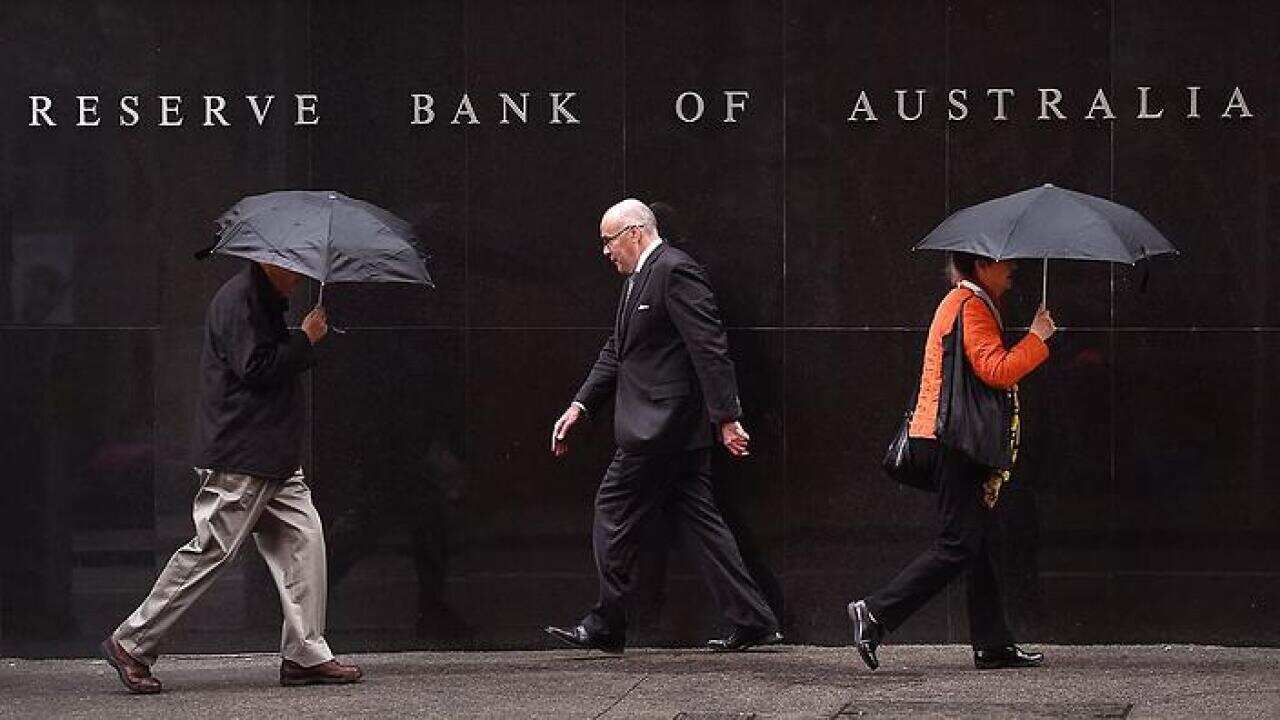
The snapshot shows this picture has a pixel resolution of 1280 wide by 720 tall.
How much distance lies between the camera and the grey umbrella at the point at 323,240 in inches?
369

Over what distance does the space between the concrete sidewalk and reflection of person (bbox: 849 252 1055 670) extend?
0.87 feet

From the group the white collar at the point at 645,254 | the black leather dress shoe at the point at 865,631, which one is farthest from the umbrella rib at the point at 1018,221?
the white collar at the point at 645,254

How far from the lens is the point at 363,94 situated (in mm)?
11102

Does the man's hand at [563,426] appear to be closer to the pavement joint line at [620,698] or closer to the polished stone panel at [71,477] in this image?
the pavement joint line at [620,698]

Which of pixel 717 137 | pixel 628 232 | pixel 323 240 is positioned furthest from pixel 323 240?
pixel 717 137

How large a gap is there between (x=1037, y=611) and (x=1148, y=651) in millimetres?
524

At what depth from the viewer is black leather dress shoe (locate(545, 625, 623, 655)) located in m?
10.7

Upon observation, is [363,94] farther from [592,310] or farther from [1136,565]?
[1136,565]

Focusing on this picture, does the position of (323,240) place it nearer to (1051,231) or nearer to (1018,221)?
(1018,221)

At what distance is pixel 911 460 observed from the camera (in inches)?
396

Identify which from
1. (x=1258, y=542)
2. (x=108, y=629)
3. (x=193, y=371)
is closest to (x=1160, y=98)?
(x=1258, y=542)

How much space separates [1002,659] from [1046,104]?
253 cm

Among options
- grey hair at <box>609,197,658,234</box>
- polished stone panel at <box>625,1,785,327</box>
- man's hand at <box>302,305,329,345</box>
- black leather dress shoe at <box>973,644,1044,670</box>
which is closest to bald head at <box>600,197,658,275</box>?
grey hair at <box>609,197,658,234</box>

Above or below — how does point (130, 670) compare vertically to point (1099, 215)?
below
